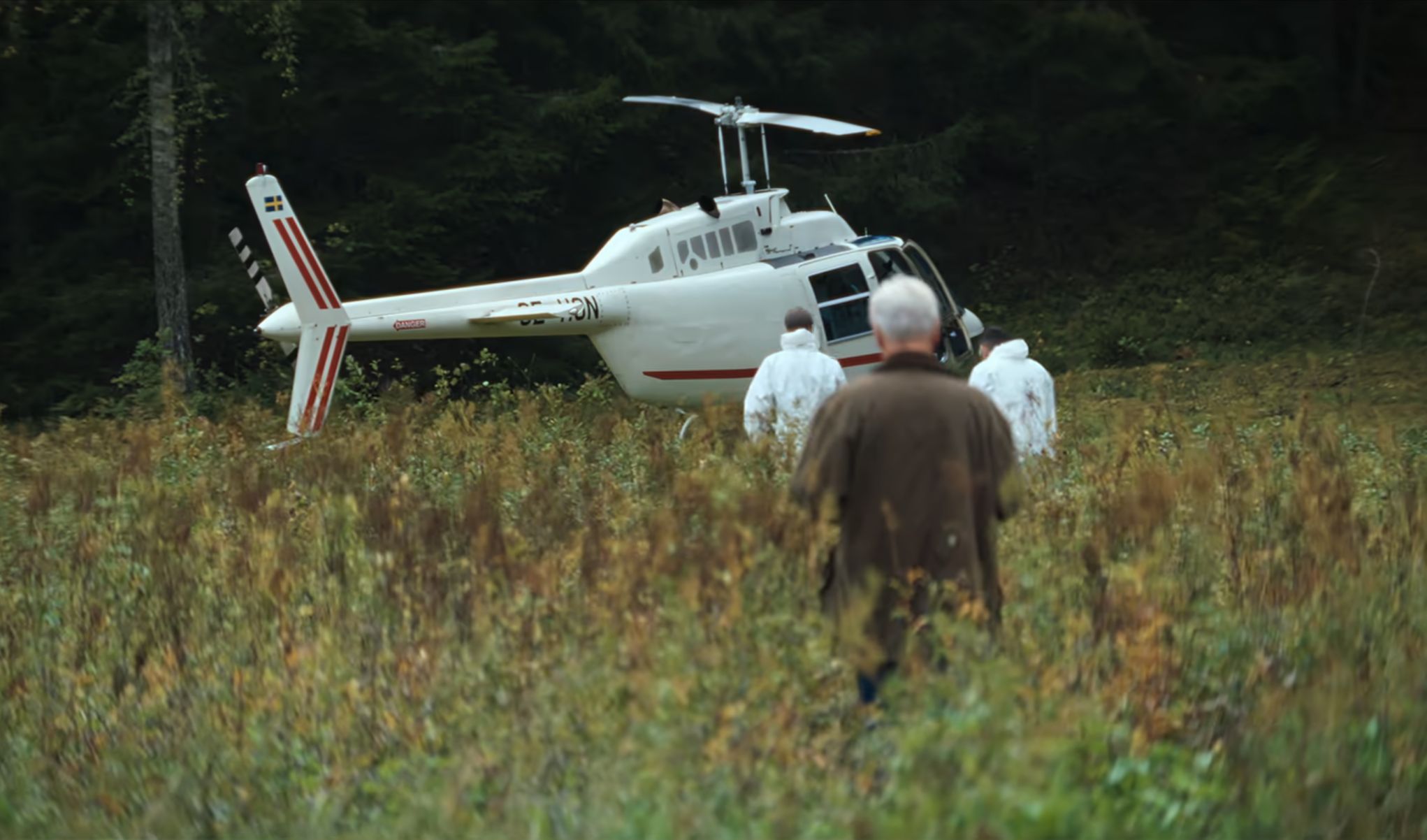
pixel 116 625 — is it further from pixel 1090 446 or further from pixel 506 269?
pixel 506 269

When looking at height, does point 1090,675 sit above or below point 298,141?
below

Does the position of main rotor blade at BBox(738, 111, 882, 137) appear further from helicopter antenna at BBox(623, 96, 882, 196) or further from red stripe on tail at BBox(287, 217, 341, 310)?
red stripe on tail at BBox(287, 217, 341, 310)

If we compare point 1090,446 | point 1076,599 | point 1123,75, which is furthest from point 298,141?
point 1076,599

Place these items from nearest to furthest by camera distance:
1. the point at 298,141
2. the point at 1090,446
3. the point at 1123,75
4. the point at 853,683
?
the point at 853,683, the point at 1090,446, the point at 298,141, the point at 1123,75

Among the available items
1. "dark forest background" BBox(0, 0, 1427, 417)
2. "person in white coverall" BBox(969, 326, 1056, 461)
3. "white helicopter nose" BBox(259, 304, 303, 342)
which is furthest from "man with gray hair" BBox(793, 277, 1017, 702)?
"dark forest background" BBox(0, 0, 1427, 417)

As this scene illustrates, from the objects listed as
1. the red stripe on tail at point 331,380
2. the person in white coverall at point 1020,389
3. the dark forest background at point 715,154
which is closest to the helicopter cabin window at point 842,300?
the red stripe on tail at point 331,380

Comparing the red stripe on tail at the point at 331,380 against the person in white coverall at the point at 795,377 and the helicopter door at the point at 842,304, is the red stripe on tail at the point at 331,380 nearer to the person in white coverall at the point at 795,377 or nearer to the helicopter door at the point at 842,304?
the helicopter door at the point at 842,304

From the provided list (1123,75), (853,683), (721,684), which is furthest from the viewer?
(1123,75)

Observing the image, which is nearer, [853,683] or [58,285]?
[853,683]

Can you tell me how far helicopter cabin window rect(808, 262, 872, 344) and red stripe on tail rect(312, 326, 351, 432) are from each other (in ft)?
13.3

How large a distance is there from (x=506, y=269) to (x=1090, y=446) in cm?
1616

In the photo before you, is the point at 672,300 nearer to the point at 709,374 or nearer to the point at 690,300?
the point at 690,300

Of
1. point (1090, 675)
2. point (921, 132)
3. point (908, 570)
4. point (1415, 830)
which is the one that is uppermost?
point (921, 132)

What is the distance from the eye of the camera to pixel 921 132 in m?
27.2
